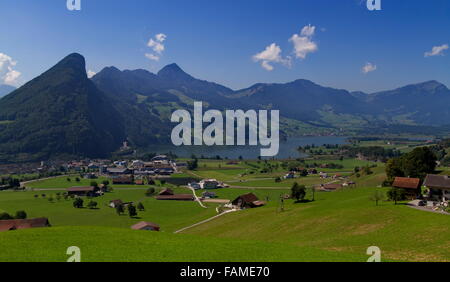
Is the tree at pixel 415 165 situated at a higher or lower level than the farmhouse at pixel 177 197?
higher

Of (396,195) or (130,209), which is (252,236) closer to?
(396,195)

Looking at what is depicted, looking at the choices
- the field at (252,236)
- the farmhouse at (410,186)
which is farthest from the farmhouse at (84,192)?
the farmhouse at (410,186)

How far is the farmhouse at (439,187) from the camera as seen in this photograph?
157ft

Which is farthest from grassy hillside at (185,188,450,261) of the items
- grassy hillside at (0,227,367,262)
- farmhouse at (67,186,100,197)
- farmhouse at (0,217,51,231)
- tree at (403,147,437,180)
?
farmhouse at (67,186,100,197)

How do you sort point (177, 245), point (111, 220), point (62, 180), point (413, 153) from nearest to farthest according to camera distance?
point (177, 245) < point (413, 153) < point (111, 220) < point (62, 180)

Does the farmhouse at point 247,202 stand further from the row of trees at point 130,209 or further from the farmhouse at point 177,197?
the row of trees at point 130,209

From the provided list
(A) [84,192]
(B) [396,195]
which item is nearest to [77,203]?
(A) [84,192]

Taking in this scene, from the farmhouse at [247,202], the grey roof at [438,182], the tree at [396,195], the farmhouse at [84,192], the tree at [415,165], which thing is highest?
the tree at [415,165]

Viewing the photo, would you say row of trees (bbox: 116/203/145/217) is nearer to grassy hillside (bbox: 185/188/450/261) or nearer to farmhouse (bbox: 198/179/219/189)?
grassy hillside (bbox: 185/188/450/261)
